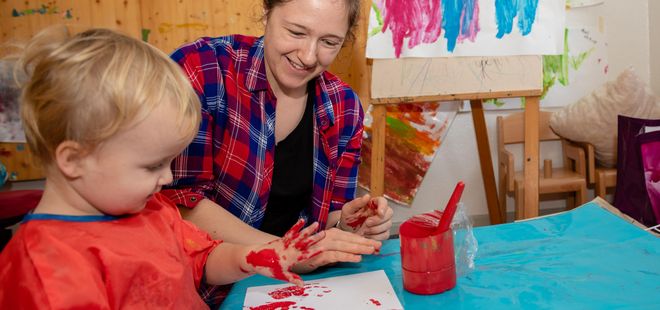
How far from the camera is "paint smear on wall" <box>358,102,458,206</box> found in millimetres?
3090

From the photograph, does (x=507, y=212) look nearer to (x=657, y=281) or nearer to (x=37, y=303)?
(x=657, y=281)

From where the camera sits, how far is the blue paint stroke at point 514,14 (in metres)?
2.12

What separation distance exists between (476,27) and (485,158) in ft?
2.60

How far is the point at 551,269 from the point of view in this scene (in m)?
1.07

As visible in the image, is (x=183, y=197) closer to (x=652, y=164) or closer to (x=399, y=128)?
(x=652, y=164)

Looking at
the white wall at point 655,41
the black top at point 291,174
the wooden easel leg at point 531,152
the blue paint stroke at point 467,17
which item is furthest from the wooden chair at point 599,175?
the black top at point 291,174

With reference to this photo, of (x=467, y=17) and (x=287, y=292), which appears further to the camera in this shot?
(x=467, y=17)

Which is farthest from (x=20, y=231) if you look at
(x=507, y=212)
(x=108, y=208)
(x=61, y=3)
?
(x=507, y=212)

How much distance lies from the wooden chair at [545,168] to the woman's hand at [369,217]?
171 cm

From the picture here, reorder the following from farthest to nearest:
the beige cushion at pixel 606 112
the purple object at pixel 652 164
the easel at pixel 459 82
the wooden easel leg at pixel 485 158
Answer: the beige cushion at pixel 606 112
the wooden easel leg at pixel 485 158
the easel at pixel 459 82
the purple object at pixel 652 164

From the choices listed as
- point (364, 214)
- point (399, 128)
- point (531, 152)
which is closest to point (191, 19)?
point (399, 128)

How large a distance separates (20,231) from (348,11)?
2.78 ft

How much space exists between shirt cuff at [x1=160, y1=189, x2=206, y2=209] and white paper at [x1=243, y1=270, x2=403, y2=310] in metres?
0.26

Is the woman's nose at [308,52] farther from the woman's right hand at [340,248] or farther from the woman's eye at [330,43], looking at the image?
the woman's right hand at [340,248]
